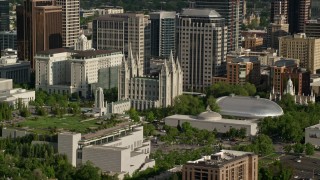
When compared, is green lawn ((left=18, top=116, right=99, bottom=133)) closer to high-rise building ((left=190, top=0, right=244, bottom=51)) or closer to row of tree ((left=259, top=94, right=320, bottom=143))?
row of tree ((left=259, top=94, right=320, bottom=143))

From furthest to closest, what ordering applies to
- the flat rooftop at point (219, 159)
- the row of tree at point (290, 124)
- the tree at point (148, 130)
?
1. the row of tree at point (290, 124)
2. the tree at point (148, 130)
3. the flat rooftop at point (219, 159)

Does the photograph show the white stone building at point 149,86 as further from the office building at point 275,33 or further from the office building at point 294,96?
the office building at point 275,33

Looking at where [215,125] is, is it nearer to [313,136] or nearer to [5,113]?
[313,136]

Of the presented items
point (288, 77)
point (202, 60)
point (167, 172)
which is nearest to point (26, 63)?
point (202, 60)

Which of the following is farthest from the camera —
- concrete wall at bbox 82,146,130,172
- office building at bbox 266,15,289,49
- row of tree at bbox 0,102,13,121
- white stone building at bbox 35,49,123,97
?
office building at bbox 266,15,289,49

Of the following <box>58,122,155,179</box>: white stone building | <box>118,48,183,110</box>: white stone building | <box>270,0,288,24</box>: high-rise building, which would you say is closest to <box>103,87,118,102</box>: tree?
<box>118,48,183,110</box>: white stone building

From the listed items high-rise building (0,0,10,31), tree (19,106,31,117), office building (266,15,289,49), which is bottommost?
tree (19,106,31,117)

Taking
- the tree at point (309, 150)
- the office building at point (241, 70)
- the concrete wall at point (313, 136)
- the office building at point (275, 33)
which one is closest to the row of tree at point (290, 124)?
the concrete wall at point (313, 136)
